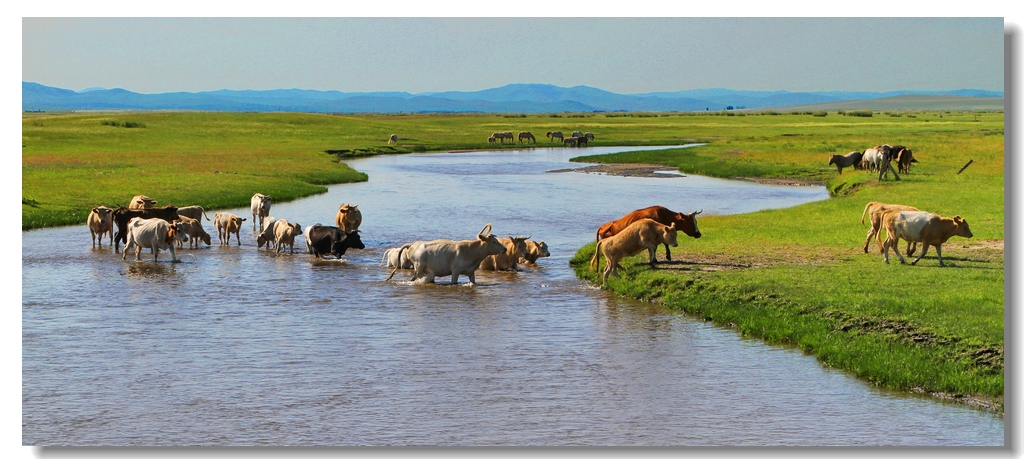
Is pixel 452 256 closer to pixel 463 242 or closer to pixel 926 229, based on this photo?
pixel 463 242

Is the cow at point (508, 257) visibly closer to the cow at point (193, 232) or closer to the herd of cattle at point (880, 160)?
the cow at point (193, 232)

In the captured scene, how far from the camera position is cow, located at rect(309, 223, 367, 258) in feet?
79.6

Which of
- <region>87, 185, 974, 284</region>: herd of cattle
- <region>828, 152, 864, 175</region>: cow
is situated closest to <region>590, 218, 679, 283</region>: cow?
<region>87, 185, 974, 284</region>: herd of cattle

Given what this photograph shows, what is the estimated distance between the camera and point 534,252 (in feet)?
76.6

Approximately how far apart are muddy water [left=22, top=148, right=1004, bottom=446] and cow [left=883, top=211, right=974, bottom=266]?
4.88 metres

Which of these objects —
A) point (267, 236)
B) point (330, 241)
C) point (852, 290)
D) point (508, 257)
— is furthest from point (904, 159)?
point (852, 290)

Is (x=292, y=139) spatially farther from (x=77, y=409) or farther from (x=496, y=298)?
(x=77, y=409)

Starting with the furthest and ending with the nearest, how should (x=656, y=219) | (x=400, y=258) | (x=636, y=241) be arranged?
1. (x=656, y=219)
2. (x=400, y=258)
3. (x=636, y=241)

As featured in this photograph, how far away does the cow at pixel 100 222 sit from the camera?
1016 inches

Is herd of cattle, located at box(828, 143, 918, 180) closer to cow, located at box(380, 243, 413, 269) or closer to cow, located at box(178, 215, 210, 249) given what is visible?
cow, located at box(380, 243, 413, 269)

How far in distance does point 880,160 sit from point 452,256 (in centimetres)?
2528

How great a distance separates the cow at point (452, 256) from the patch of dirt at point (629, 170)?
31.4 meters

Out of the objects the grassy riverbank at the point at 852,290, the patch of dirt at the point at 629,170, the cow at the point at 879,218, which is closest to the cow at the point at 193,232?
the grassy riverbank at the point at 852,290

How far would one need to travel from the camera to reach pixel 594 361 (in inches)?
569
